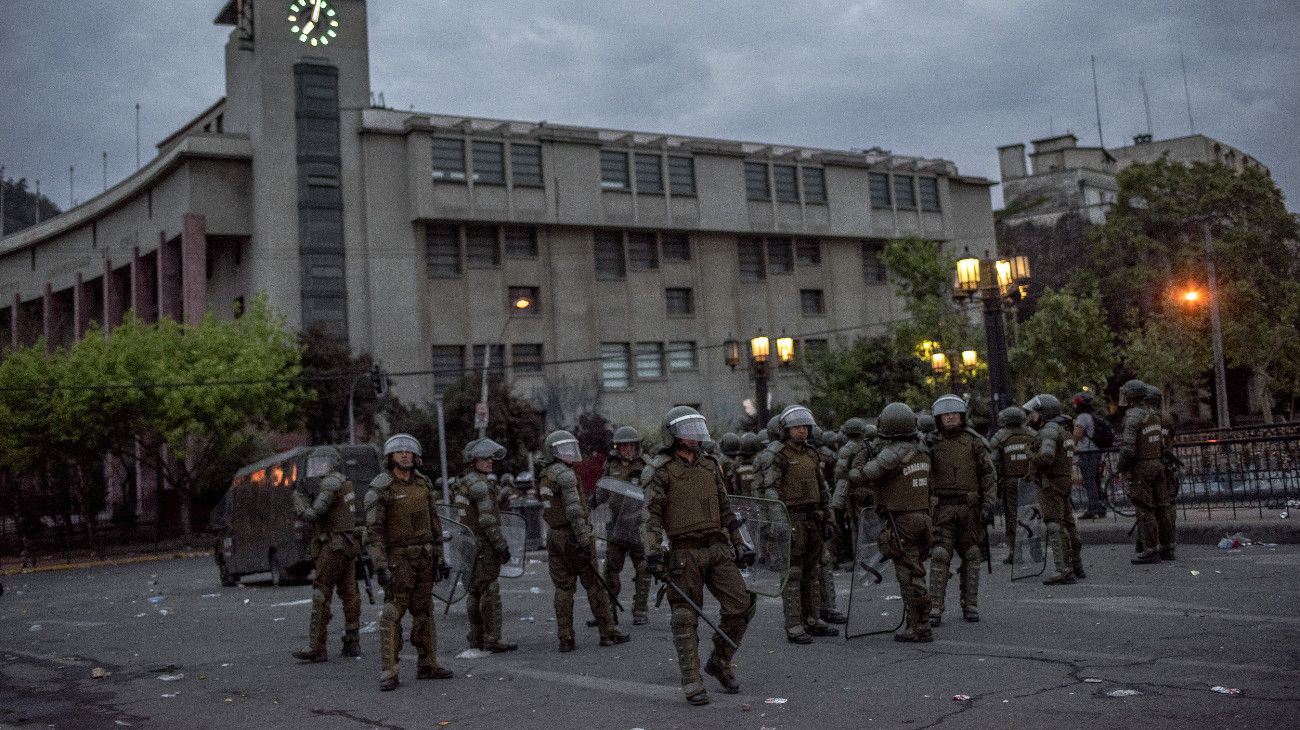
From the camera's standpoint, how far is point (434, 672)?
9.80 metres

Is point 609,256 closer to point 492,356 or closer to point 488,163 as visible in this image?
point 488,163

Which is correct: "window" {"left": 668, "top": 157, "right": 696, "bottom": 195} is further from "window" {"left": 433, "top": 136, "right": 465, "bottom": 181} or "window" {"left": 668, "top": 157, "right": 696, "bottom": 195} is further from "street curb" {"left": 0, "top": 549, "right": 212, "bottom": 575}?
"street curb" {"left": 0, "top": 549, "right": 212, "bottom": 575}

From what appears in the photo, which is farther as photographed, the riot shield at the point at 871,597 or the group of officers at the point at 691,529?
the riot shield at the point at 871,597

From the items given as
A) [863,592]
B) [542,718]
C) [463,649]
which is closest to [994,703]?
[542,718]

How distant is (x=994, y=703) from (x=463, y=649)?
5914 millimetres

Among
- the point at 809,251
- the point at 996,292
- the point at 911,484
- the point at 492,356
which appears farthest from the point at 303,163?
the point at 911,484

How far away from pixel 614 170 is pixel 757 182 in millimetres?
7612

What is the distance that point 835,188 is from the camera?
193 feet

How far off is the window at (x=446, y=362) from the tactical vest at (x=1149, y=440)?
37100 mm

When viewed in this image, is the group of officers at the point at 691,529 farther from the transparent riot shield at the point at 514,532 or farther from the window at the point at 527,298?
the window at the point at 527,298

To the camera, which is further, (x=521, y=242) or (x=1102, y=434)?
(x=521, y=242)

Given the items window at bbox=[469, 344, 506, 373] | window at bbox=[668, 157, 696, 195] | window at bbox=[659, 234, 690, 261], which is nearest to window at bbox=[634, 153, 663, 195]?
window at bbox=[668, 157, 696, 195]

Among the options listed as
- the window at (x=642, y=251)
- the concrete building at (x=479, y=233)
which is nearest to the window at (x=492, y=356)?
the concrete building at (x=479, y=233)

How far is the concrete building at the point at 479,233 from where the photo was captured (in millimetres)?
48906
